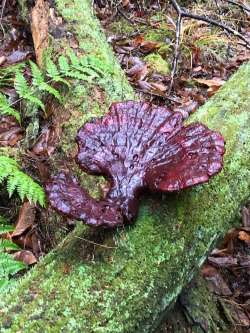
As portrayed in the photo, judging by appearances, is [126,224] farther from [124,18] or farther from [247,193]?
[124,18]

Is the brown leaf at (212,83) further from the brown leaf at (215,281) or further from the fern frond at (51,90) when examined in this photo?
the brown leaf at (215,281)

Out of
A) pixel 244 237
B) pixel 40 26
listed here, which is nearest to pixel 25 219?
pixel 244 237

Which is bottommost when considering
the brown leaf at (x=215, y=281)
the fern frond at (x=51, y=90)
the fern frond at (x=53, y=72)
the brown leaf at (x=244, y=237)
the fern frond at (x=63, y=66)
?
the brown leaf at (x=215, y=281)

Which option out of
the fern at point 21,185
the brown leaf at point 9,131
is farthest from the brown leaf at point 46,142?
the fern at point 21,185

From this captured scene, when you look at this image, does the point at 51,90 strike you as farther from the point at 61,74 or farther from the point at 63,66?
the point at 61,74

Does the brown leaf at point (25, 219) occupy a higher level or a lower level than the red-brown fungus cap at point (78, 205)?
lower

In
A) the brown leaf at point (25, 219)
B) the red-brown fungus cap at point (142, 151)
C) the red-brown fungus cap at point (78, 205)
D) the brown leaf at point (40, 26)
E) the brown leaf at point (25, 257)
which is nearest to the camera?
the red-brown fungus cap at point (78, 205)
